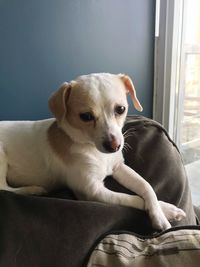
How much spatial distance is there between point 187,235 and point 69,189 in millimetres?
441

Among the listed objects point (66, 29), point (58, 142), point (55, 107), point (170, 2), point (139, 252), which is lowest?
point (139, 252)

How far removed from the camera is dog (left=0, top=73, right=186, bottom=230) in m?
1.05

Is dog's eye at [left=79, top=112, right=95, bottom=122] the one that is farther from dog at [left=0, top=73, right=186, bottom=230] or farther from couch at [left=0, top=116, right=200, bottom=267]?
couch at [left=0, top=116, right=200, bottom=267]

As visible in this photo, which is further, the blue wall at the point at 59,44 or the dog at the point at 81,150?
the blue wall at the point at 59,44

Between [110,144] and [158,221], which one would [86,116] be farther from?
[158,221]

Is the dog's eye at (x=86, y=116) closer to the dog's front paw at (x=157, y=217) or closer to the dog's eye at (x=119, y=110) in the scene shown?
the dog's eye at (x=119, y=110)


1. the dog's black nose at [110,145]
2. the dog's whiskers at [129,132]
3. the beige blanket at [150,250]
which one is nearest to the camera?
the beige blanket at [150,250]

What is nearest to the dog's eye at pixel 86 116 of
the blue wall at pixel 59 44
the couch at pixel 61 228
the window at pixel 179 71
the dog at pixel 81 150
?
the dog at pixel 81 150

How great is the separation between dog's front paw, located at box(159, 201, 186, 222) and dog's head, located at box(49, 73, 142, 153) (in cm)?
27

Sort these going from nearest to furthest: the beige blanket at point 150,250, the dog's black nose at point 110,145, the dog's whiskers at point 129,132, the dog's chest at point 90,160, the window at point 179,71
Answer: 1. the beige blanket at point 150,250
2. the dog's black nose at point 110,145
3. the dog's chest at point 90,160
4. the dog's whiskers at point 129,132
5. the window at point 179,71

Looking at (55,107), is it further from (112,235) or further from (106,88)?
(112,235)

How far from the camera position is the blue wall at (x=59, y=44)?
1.37m

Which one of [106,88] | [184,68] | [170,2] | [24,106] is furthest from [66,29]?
[184,68]

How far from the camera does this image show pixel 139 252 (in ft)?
2.98
